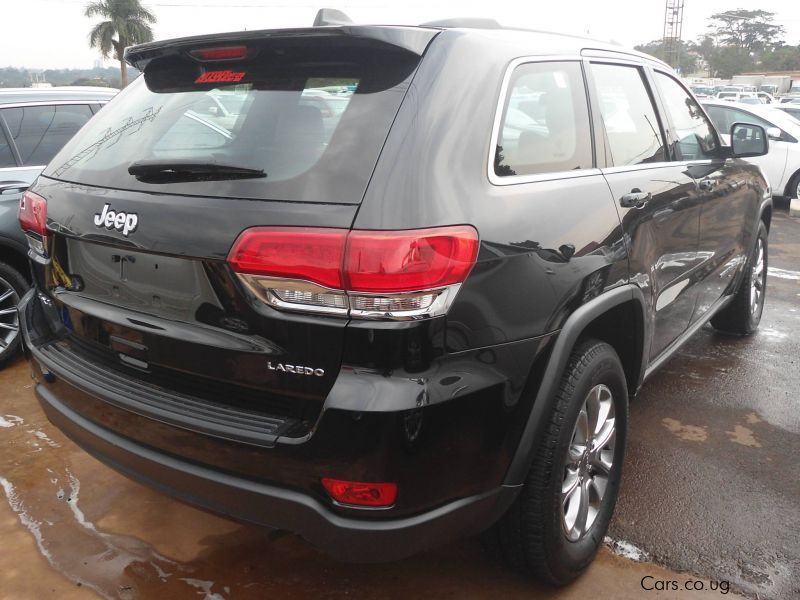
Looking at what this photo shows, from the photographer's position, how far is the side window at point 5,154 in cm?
448

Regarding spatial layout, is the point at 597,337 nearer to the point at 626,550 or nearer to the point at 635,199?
the point at 635,199

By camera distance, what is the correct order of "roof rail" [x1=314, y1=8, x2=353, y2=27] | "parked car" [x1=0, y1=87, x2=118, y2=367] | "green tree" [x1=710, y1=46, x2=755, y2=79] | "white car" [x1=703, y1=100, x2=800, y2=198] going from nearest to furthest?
1. "roof rail" [x1=314, y1=8, x2=353, y2=27]
2. "parked car" [x1=0, y1=87, x2=118, y2=367]
3. "white car" [x1=703, y1=100, x2=800, y2=198]
4. "green tree" [x1=710, y1=46, x2=755, y2=79]

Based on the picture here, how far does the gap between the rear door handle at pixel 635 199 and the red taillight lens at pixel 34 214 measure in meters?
1.96

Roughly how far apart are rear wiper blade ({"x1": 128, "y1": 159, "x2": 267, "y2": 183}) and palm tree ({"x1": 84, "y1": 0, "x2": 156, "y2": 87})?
52.9 metres

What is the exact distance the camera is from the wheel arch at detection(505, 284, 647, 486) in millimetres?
2086

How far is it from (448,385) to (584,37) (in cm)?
178

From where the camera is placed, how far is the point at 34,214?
8.16 ft

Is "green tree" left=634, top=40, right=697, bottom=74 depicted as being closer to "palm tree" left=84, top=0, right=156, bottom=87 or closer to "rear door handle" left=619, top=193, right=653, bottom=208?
"palm tree" left=84, top=0, right=156, bottom=87

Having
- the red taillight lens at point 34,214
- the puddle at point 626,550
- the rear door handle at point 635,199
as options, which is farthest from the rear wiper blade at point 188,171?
the puddle at point 626,550

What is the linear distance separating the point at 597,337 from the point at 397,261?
1.17 metres

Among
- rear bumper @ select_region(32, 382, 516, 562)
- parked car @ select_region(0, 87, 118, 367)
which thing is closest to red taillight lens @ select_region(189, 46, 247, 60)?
rear bumper @ select_region(32, 382, 516, 562)

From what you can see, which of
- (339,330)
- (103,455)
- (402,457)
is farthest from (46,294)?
(402,457)

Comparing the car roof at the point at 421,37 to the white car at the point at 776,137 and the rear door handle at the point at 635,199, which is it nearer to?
the rear door handle at the point at 635,199

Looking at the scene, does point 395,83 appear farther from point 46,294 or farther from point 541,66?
point 46,294
